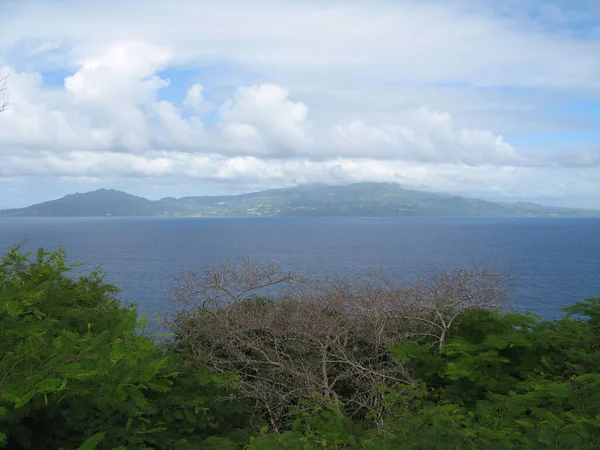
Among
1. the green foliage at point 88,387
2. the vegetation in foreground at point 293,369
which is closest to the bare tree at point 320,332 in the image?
the vegetation in foreground at point 293,369

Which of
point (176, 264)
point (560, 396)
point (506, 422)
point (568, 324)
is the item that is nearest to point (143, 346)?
point (506, 422)

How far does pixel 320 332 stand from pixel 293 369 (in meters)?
1.31

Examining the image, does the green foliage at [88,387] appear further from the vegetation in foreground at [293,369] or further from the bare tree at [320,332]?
the bare tree at [320,332]

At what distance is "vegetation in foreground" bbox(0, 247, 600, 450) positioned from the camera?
477 centimetres

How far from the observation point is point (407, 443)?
4.88 metres

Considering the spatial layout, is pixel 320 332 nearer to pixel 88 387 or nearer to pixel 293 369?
pixel 293 369

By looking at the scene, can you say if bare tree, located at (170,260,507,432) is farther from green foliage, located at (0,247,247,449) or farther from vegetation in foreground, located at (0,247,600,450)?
green foliage, located at (0,247,247,449)

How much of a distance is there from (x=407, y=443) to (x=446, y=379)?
4.82 m

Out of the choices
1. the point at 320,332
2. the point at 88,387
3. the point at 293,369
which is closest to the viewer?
the point at 88,387

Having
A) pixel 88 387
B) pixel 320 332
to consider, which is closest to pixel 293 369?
pixel 320 332

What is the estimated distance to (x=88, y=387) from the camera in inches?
186

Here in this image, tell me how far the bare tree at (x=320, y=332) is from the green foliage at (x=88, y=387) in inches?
175

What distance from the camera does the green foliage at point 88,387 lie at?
13.2 feet

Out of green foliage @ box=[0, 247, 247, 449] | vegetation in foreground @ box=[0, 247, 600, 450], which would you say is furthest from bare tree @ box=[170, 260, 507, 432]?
green foliage @ box=[0, 247, 247, 449]
